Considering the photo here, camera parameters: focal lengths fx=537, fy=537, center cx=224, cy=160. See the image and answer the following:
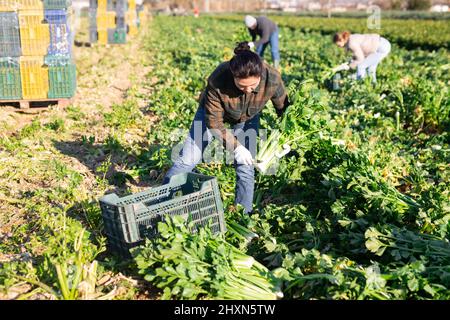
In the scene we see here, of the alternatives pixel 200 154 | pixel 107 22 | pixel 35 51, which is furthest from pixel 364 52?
pixel 107 22

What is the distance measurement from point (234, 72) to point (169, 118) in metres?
3.99

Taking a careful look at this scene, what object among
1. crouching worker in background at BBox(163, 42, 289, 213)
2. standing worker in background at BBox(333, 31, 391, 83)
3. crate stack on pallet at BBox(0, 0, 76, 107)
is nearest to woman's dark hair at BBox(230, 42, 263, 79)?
crouching worker in background at BBox(163, 42, 289, 213)

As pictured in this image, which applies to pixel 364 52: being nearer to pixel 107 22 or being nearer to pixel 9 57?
Result: pixel 9 57

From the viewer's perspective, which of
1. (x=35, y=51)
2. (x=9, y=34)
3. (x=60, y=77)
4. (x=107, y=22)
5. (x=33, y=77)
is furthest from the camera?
(x=107, y=22)

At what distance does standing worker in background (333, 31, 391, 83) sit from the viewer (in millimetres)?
10133

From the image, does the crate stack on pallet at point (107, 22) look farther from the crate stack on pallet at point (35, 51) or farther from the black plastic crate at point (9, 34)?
the black plastic crate at point (9, 34)

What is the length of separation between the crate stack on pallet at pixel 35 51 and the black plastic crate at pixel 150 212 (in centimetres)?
525

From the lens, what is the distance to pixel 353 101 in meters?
8.63

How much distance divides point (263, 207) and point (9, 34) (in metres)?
5.47

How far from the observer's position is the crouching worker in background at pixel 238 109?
4.06m

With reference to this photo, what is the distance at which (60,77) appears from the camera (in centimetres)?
888

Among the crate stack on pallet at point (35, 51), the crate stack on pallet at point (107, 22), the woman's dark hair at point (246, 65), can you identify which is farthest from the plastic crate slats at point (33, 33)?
the crate stack on pallet at point (107, 22)
